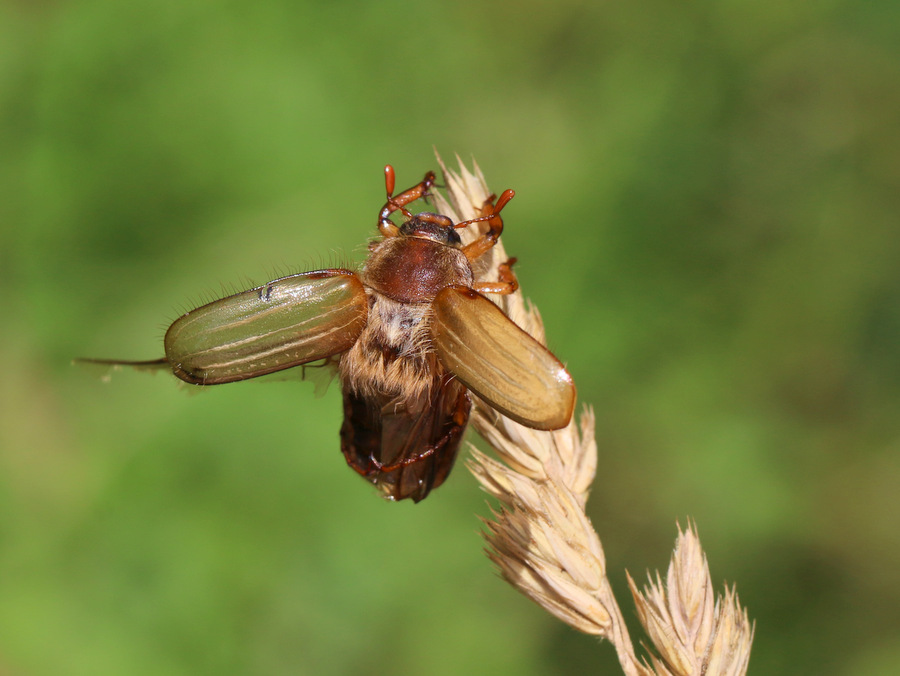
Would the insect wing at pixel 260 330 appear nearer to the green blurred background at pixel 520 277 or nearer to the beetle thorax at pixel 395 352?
the beetle thorax at pixel 395 352

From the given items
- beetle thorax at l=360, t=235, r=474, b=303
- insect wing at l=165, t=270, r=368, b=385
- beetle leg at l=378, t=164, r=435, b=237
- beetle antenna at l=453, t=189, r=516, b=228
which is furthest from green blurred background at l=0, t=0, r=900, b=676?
insect wing at l=165, t=270, r=368, b=385

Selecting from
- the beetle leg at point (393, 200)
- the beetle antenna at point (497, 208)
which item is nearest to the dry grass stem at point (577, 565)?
the beetle antenna at point (497, 208)

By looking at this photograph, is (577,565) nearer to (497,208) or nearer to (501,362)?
(501,362)

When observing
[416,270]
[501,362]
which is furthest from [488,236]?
[501,362]

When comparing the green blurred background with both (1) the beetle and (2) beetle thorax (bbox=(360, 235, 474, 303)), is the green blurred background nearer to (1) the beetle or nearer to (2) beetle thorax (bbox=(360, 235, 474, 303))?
(1) the beetle

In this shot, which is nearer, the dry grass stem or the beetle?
the dry grass stem

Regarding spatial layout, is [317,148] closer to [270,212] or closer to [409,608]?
[270,212]
